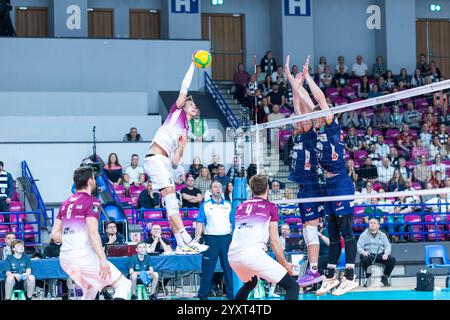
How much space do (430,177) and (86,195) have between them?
468 inches

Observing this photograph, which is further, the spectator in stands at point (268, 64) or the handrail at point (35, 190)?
the spectator in stands at point (268, 64)

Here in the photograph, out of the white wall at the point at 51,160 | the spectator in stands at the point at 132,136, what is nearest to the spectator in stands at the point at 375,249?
the spectator in stands at the point at 132,136

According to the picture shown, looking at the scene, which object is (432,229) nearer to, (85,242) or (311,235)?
(311,235)

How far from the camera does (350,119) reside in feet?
85.9

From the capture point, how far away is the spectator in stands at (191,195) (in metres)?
21.5

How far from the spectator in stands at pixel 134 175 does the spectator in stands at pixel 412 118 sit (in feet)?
25.6

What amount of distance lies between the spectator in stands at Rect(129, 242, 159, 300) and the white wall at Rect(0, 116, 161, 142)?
8.15 meters

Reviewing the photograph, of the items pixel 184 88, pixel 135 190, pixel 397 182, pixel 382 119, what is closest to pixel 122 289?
pixel 184 88

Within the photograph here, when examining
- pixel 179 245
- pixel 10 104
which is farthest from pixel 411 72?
pixel 179 245

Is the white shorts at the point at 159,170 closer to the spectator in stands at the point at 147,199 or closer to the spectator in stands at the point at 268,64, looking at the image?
the spectator in stands at the point at 147,199

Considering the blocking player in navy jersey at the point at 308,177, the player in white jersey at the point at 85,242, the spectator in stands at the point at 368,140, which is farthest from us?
the spectator in stands at the point at 368,140

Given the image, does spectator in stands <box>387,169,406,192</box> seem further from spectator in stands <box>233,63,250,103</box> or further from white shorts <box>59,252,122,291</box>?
white shorts <box>59,252,122,291</box>
